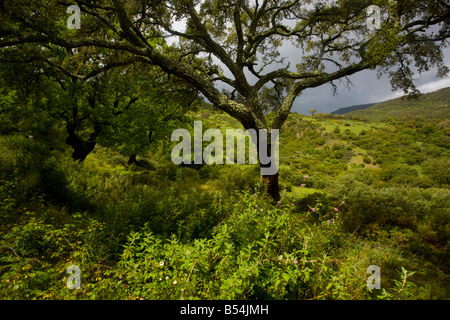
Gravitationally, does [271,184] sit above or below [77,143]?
below

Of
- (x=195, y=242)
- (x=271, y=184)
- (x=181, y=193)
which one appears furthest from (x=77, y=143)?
(x=195, y=242)

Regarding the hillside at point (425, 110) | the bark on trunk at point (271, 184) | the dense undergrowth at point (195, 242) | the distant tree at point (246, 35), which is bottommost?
the dense undergrowth at point (195, 242)

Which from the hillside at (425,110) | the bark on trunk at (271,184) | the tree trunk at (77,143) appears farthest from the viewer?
the hillside at (425,110)

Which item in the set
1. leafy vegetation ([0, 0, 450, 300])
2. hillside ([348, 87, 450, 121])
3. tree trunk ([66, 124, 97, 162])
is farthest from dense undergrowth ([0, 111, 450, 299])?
hillside ([348, 87, 450, 121])

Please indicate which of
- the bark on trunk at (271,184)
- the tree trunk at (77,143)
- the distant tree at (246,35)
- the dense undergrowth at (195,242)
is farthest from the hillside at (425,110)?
the tree trunk at (77,143)

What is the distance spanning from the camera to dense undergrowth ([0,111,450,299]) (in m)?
2.16

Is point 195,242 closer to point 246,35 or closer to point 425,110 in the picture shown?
point 246,35

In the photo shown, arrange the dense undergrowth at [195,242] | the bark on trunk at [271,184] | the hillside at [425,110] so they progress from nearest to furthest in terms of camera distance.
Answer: the dense undergrowth at [195,242]
the bark on trunk at [271,184]
the hillside at [425,110]

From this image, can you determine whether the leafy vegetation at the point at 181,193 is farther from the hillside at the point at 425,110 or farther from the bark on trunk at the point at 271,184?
the hillside at the point at 425,110

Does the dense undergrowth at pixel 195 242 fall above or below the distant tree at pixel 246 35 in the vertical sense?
below

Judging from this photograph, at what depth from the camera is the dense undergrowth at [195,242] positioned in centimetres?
216

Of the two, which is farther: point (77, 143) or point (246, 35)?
point (77, 143)

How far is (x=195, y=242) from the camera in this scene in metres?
2.52

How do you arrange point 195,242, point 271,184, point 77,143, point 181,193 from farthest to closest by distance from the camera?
point 77,143 < point 181,193 < point 271,184 < point 195,242
